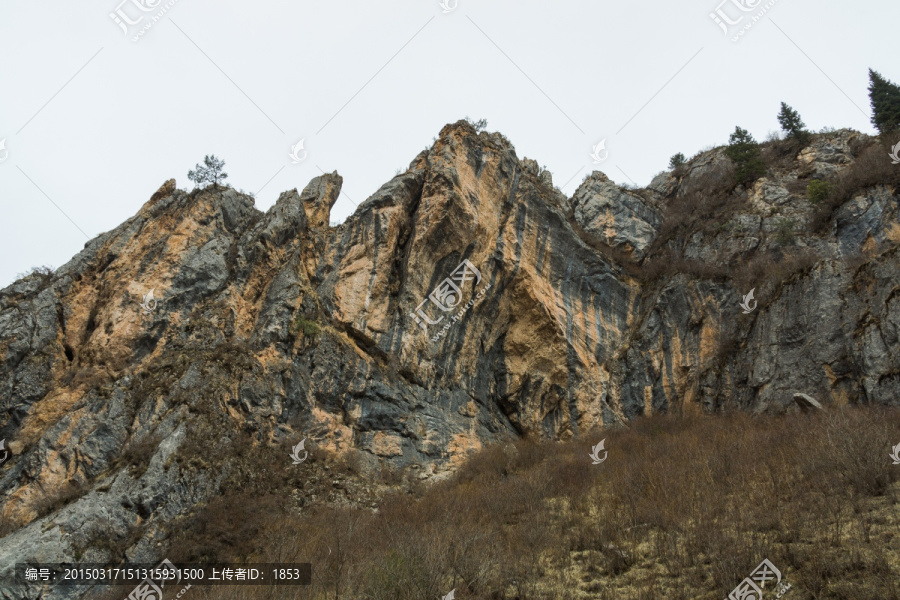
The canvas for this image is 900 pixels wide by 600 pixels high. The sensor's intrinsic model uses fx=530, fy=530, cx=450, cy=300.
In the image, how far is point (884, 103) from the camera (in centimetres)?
2781

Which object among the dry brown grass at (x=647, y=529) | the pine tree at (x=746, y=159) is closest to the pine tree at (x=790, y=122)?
the pine tree at (x=746, y=159)

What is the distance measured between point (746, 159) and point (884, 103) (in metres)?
6.97

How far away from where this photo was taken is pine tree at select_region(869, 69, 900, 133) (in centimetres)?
2714

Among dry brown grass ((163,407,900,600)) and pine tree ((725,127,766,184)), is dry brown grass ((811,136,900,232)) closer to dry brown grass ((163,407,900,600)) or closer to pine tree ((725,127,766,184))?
pine tree ((725,127,766,184))

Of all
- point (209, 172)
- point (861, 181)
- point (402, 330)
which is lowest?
point (861, 181)

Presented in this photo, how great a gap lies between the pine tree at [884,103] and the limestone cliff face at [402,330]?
22.8 ft

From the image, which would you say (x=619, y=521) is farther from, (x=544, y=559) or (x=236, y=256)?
(x=236, y=256)

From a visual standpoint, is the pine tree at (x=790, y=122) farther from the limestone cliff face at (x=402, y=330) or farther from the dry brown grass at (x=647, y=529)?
the dry brown grass at (x=647, y=529)

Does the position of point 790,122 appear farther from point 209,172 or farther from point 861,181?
point 209,172

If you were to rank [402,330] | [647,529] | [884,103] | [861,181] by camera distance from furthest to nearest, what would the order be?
[884,103]
[861,181]
[402,330]
[647,529]

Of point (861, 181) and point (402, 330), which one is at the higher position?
point (402, 330)

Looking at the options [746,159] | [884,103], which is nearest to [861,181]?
[746,159]

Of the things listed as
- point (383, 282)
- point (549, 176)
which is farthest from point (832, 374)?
point (549, 176)

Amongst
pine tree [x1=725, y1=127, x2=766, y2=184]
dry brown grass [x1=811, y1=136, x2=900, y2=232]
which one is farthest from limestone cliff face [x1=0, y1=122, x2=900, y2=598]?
pine tree [x1=725, y1=127, x2=766, y2=184]
